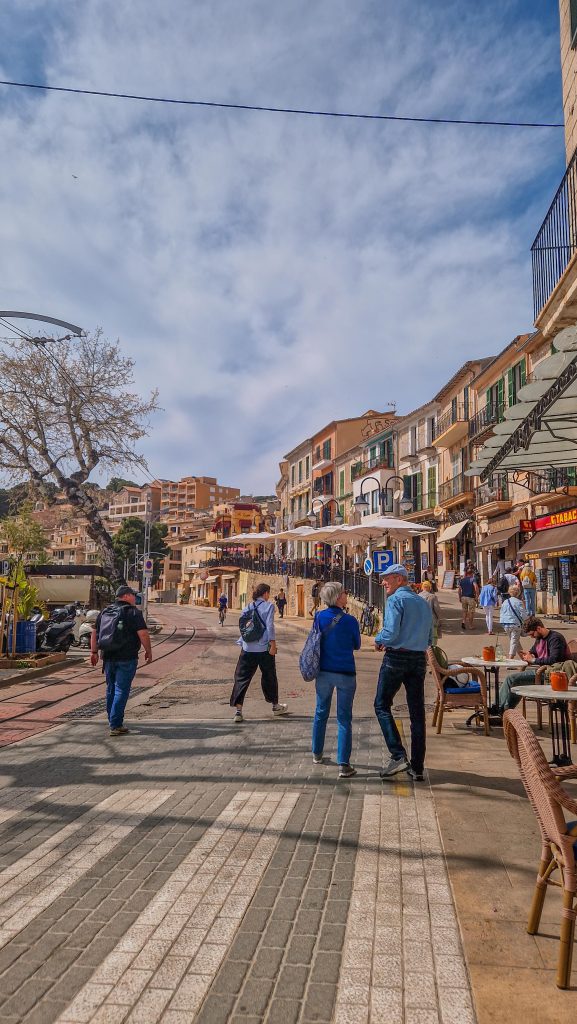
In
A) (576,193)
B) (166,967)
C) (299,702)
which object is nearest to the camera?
(166,967)

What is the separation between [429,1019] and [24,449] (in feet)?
79.1

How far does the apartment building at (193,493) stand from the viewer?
139125 mm

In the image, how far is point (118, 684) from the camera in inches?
296

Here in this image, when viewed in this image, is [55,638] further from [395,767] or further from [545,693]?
[545,693]

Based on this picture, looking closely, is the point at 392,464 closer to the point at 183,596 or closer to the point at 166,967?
the point at 166,967

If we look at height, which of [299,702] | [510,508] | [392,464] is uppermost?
[392,464]

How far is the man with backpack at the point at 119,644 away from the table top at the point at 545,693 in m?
3.79

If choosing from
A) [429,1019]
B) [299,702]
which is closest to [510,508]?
[299,702]

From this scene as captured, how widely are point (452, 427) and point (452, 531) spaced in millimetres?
5006

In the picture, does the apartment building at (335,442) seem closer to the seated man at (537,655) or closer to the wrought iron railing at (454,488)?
the wrought iron railing at (454,488)

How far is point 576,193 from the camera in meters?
8.02

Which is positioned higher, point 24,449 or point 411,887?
point 24,449

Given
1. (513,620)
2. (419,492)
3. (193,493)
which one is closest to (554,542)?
(513,620)

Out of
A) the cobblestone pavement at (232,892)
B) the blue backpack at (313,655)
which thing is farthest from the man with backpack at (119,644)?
the blue backpack at (313,655)
